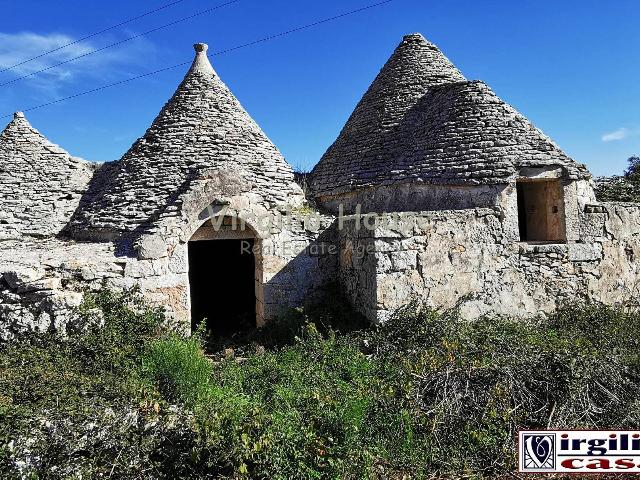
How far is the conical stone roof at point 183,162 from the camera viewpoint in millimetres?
8031

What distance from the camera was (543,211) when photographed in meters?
8.25

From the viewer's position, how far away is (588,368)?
16.2 ft

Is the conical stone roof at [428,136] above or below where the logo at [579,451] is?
above

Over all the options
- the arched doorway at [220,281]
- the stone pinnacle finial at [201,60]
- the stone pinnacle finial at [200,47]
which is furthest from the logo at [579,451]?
the stone pinnacle finial at [200,47]

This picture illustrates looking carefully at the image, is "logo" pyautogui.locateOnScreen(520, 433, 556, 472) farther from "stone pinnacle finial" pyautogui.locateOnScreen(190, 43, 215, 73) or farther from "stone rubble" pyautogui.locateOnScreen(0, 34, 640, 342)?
"stone pinnacle finial" pyautogui.locateOnScreen(190, 43, 215, 73)

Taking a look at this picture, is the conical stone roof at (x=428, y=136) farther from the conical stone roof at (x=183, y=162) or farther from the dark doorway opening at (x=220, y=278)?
the dark doorway opening at (x=220, y=278)

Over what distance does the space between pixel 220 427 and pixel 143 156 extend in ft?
20.1

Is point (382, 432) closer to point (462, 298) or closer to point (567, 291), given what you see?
point (462, 298)

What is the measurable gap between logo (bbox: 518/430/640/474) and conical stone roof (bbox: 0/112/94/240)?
812 cm

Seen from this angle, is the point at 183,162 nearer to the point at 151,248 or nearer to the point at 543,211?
the point at 151,248

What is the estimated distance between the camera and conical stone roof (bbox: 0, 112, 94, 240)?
8.95m

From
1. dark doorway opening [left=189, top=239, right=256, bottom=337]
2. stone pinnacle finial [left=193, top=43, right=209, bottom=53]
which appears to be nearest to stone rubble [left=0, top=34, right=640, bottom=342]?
stone pinnacle finial [left=193, top=43, right=209, bottom=53]

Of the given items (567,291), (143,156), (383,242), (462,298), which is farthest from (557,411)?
(143,156)

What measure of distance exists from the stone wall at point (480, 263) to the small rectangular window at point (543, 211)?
1.06ft
